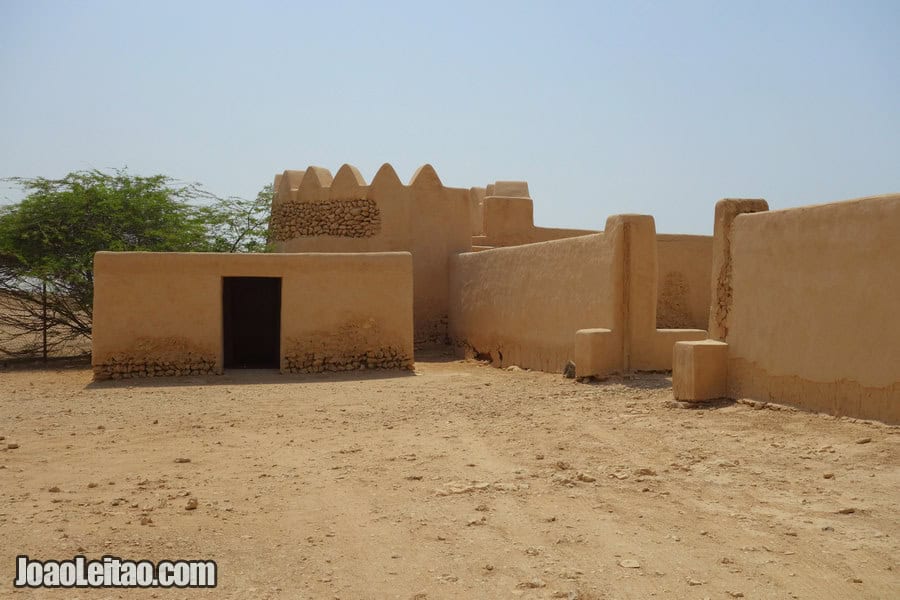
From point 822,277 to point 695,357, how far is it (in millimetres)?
1496

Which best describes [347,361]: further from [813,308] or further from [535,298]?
[813,308]

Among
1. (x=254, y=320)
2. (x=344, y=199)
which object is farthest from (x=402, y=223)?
(x=254, y=320)

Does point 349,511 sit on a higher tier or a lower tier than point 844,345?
lower

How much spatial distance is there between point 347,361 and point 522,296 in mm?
2903

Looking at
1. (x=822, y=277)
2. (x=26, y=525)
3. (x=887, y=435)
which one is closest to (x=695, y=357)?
(x=822, y=277)

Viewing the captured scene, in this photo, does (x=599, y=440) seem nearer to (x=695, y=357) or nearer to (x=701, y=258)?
(x=695, y=357)

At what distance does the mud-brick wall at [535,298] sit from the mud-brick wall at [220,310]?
71.2 inches

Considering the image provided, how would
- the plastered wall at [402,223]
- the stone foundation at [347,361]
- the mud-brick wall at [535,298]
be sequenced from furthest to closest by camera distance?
the plastered wall at [402,223]
the stone foundation at [347,361]
the mud-brick wall at [535,298]

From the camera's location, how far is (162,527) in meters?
5.06

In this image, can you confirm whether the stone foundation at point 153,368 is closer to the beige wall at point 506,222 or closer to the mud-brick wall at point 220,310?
the mud-brick wall at point 220,310

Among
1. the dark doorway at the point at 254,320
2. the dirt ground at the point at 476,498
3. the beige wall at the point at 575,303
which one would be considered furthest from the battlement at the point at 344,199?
the dirt ground at the point at 476,498

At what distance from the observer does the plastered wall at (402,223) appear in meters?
17.2

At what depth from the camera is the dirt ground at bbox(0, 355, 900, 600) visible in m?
4.25

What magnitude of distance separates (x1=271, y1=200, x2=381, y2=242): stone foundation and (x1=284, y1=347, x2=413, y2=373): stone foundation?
14.7 feet
